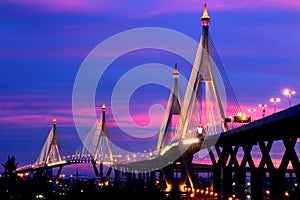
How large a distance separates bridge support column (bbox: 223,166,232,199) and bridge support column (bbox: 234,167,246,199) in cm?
310

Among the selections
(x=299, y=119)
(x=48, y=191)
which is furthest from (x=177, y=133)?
(x=299, y=119)

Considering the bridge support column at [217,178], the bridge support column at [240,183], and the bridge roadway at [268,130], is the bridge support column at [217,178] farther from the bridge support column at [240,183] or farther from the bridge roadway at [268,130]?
the bridge roadway at [268,130]

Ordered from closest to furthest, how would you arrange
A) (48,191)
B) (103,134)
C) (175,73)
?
(48,191) → (175,73) → (103,134)

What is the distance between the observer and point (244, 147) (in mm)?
77062

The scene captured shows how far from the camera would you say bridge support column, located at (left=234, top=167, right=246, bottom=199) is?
256ft

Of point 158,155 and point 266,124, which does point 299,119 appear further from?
point 158,155

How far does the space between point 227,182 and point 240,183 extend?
281 inches

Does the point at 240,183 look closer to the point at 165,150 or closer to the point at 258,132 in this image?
the point at 258,132

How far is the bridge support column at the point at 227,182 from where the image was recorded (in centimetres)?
8488

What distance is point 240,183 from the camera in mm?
80062

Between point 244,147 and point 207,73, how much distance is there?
371 inches

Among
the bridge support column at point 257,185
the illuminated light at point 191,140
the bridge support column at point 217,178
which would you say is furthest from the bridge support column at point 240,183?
the bridge support column at point 217,178

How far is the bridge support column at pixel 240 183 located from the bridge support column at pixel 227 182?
10.2ft

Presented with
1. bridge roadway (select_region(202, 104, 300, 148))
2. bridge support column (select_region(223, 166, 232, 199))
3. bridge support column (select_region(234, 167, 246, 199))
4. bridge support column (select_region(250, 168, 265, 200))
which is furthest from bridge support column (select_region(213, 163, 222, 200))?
bridge support column (select_region(250, 168, 265, 200))
